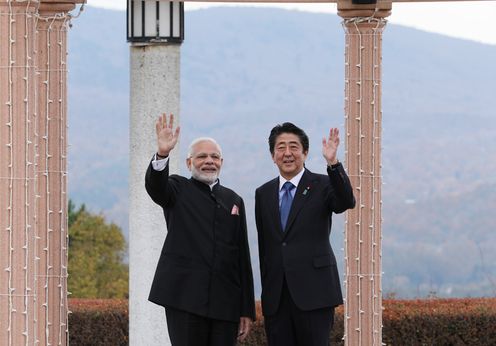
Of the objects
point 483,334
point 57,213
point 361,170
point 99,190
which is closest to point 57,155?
point 57,213

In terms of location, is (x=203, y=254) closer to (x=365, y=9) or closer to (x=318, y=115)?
(x=365, y=9)

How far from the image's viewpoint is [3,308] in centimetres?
705

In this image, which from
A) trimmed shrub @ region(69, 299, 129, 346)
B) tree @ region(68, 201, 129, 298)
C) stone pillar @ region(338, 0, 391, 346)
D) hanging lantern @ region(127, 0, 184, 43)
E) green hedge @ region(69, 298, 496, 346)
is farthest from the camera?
tree @ region(68, 201, 129, 298)

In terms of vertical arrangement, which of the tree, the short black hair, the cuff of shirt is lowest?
the tree

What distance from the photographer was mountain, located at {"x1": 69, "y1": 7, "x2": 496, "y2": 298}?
355 ft

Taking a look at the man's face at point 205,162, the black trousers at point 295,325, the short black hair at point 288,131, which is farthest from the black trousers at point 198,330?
the short black hair at point 288,131

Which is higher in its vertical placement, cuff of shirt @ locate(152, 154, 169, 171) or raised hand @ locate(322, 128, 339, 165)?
raised hand @ locate(322, 128, 339, 165)

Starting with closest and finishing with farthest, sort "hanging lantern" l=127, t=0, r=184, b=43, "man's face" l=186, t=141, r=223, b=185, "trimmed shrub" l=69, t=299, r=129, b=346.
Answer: "man's face" l=186, t=141, r=223, b=185, "hanging lantern" l=127, t=0, r=184, b=43, "trimmed shrub" l=69, t=299, r=129, b=346

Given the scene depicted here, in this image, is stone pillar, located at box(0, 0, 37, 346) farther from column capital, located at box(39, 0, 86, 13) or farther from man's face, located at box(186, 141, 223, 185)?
column capital, located at box(39, 0, 86, 13)

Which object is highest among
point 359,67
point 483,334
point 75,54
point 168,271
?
point 75,54

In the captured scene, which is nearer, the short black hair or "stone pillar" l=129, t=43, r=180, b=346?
the short black hair

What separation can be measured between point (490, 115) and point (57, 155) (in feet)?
452

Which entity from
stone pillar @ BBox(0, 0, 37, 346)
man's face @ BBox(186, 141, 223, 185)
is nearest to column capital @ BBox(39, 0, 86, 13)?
stone pillar @ BBox(0, 0, 37, 346)

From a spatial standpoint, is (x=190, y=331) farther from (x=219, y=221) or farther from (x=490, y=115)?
(x=490, y=115)
